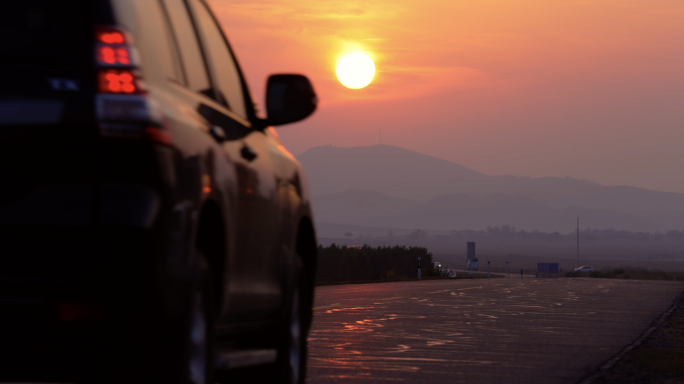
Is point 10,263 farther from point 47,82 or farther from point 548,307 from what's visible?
point 548,307

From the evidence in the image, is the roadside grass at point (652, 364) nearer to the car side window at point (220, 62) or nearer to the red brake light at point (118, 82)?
the car side window at point (220, 62)

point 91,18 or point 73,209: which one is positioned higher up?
point 91,18

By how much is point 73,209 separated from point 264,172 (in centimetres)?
228

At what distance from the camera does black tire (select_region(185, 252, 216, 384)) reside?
13.2 feet

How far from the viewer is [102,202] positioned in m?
3.47

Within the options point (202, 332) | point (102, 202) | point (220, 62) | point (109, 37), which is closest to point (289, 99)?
point (220, 62)

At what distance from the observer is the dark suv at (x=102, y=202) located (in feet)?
11.3

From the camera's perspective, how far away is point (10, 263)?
137 inches

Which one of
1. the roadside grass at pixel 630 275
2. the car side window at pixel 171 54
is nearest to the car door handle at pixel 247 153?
the car side window at pixel 171 54

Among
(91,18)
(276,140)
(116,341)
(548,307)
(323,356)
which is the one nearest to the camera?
(116,341)

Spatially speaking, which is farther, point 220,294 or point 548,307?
point 548,307

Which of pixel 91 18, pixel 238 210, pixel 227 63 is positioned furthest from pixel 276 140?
pixel 91 18

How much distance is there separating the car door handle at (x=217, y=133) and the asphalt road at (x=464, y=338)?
177 inches

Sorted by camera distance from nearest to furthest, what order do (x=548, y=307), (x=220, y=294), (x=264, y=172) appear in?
(x=220, y=294) < (x=264, y=172) < (x=548, y=307)
